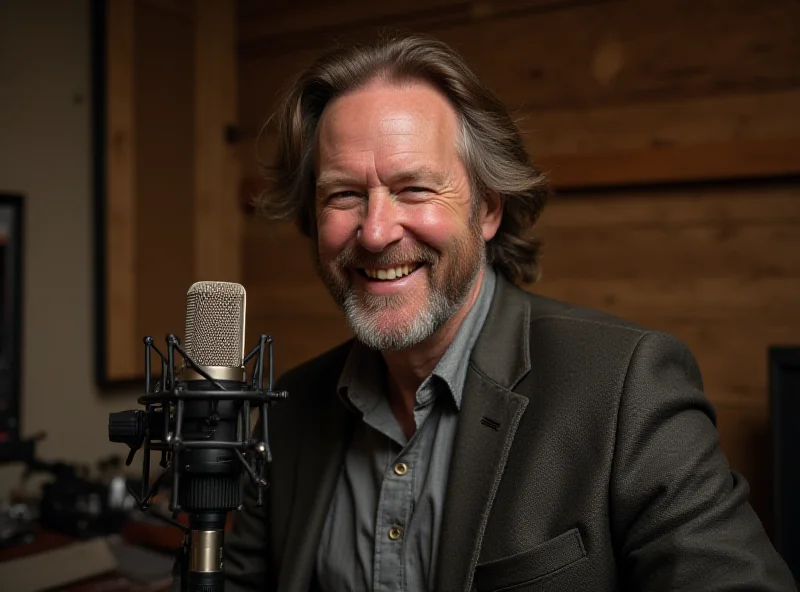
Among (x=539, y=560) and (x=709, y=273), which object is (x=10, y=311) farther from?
(x=709, y=273)

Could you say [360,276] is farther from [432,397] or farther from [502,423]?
[502,423]

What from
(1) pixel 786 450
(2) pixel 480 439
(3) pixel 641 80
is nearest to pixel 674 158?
(3) pixel 641 80

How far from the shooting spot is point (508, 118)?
1686 millimetres

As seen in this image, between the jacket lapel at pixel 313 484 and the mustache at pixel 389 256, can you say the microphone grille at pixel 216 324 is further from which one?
the jacket lapel at pixel 313 484

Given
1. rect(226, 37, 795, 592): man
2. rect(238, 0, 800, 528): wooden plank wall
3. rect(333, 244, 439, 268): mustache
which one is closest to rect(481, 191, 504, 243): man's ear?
rect(226, 37, 795, 592): man

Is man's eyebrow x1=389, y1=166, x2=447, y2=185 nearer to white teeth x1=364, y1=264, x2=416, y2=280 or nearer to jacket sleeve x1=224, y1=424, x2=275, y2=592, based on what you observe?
white teeth x1=364, y1=264, x2=416, y2=280

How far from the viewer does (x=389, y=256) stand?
1.43 meters

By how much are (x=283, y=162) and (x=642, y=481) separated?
1.07 m

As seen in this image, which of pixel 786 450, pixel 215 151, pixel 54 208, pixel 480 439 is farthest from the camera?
pixel 215 151

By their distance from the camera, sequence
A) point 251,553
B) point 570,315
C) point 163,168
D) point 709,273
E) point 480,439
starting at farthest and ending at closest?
point 163,168 → point 709,273 → point 251,553 → point 570,315 → point 480,439

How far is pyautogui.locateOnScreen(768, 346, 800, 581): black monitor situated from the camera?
75.8 inches

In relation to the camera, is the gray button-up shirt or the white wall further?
the white wall

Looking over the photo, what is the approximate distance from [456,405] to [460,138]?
52 centimetres

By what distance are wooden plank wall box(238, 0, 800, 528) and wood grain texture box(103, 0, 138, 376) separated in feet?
2.79
